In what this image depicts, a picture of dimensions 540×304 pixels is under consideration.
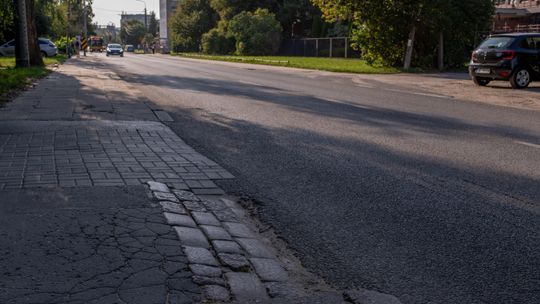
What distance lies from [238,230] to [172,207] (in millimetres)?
674

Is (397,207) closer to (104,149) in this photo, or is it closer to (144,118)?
(104,149)

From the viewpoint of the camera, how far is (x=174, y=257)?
3.63m

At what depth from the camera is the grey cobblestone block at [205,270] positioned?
11.2 ft

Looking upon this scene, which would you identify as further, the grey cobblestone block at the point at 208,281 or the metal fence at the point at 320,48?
the metal fence at the point at 320,48

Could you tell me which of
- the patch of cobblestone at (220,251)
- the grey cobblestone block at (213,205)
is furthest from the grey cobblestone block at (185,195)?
the grey cobblestone block at (213,205)

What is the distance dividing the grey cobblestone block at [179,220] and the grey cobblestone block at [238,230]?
0.26 metres

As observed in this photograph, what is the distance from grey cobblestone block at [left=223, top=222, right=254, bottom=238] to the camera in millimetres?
4278

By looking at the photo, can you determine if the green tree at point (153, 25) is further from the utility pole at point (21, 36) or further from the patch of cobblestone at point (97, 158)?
the patch of cobblestone at point (97, 158)

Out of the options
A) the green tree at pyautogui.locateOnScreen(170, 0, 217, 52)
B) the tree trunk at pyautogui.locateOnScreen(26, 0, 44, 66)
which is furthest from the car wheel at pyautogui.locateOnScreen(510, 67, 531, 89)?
the green tree at pyautogui.locateOnScreen(170, 0, 217, 52)

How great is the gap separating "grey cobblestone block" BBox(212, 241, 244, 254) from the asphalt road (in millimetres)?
426

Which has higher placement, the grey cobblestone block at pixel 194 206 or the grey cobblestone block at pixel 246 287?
the grey cobblestone block at pixel 194 206

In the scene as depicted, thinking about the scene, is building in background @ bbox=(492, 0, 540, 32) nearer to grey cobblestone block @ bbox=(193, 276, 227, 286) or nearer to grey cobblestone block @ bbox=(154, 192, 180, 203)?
grey cobblestone block @ bbox=(154, 192, 180, 203)

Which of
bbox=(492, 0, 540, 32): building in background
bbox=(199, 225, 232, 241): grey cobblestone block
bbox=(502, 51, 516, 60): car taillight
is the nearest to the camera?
bbox=(199, 225, 232, 241): grey cobblestone block

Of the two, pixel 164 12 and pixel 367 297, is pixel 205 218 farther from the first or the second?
pixel 164 12
